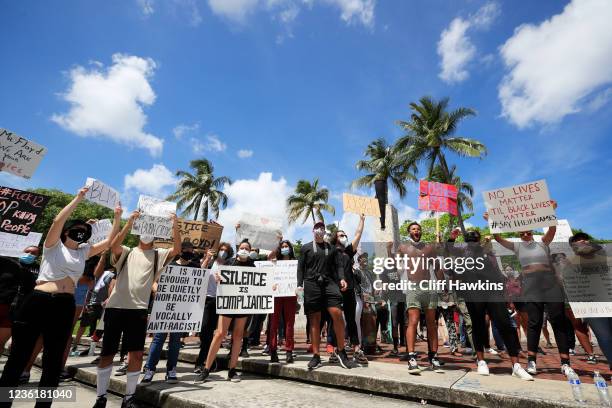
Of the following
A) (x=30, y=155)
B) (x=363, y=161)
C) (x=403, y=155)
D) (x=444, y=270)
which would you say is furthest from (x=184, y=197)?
(x=444, y=270)

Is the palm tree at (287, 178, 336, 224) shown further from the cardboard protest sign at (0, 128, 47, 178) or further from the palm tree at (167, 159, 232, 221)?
the cardboard protest sign at (0, 128, 47, 178)

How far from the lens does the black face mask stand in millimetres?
3451

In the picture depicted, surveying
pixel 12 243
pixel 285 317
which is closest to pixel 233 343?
pixel 285 317

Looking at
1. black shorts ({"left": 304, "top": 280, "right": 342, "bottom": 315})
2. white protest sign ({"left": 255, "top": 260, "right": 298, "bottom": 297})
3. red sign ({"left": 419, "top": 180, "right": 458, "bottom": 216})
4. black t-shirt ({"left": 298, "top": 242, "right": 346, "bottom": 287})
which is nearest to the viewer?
black shorts ({"left": 304, "top": 280, "right": 342, "bottom": 315})

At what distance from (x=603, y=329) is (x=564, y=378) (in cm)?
82

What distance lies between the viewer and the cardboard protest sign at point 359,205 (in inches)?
288

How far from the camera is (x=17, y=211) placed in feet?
19.3

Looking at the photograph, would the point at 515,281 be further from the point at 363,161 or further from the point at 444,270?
the point at 363,161

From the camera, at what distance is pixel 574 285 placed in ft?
14.9

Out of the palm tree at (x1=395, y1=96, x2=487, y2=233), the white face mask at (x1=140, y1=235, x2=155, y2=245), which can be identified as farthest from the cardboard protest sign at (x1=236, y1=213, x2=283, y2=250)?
the palm tree at (x1=395, y1=96, x2=487, y2=233)

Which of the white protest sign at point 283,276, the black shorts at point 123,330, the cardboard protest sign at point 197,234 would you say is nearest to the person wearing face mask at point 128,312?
the black shorts at point 123,330

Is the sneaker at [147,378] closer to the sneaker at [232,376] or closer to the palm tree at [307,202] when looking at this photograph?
the sneaker at [232,376]

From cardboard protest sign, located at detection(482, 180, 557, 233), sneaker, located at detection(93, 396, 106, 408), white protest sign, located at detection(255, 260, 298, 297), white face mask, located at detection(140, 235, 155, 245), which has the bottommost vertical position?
sneaker, located at detection(93, 396, 106, 408)

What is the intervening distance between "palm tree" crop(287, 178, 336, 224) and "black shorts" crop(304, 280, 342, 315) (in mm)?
30499
